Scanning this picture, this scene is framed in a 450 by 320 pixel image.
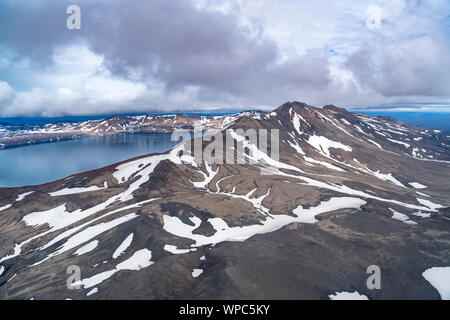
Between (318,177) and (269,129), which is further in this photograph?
(269,129)

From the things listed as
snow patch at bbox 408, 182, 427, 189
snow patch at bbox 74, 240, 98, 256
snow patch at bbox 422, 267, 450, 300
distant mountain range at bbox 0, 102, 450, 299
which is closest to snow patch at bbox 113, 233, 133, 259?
distant mountain range at bbox 0, 102, 450, 299

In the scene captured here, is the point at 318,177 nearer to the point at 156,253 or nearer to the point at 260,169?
the point at 260,169

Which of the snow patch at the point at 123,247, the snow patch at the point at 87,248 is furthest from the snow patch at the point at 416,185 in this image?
the snow patch at the point at 87,248

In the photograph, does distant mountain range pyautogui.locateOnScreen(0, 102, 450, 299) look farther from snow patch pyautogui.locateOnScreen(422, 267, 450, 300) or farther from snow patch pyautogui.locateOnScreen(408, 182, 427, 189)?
snow patch pyautogui.locateOnScreen(408, 182, 427, 189)

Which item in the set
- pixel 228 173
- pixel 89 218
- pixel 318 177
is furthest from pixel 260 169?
pixel 89 218

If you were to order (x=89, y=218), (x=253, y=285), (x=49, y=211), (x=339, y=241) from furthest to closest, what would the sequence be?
(x=49, y=211) < (x=89, y=218) < (x=339, y=241) < (x=253, y=285)

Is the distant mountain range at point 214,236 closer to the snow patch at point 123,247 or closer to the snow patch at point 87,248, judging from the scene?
the snow patch at point 123,247

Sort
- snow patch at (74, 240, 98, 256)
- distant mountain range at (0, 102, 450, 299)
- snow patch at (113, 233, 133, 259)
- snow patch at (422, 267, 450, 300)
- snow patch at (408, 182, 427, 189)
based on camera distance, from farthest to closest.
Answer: snow patch at (408, 182, 427, 189) < snow patch at (74, 240, 98, 256) < snow patch at (113, 233, 133, 259) < distant mountain range at (0, 102, 450, 299) < snow patch at (422, 267, 450, 300)

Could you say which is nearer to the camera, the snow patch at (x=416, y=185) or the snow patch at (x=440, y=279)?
the snow patch at (x=440, y=279)

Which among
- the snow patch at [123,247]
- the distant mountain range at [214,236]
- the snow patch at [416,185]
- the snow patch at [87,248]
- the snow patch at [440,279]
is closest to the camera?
the snow patch at [440,279]
